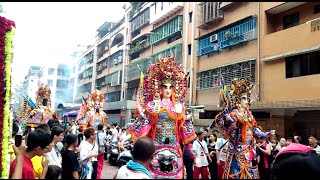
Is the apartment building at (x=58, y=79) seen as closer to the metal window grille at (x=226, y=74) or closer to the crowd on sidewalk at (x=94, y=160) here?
the metal window grille at (x=226, y=74)

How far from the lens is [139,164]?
2830 millimetres

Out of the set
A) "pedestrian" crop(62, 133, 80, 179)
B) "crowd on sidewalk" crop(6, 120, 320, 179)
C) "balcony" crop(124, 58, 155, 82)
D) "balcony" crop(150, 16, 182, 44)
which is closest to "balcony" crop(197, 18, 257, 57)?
"balcony" crop(150, 16, 182, 44)

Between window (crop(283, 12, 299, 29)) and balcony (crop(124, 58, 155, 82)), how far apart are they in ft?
48.6

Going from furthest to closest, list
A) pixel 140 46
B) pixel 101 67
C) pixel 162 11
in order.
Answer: pixel 101 67 < pixel 140 46 < pixel 162 11

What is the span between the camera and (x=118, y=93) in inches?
1534

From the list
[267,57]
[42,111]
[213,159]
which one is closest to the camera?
[213,159]

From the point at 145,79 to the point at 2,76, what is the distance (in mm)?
2874

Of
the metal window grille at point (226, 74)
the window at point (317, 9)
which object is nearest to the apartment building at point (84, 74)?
the metal window grille at point (226, 74)

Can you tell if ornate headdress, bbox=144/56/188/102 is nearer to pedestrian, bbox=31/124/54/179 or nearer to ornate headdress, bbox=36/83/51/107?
pedestrian, bbox=31/124/54/179

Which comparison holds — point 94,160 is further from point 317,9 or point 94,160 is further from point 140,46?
point 140,46

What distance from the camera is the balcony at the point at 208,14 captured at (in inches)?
832

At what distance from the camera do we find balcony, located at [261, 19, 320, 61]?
15.1m

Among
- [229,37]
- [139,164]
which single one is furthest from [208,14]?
[139,164]

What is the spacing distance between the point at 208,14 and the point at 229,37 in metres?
2.65
